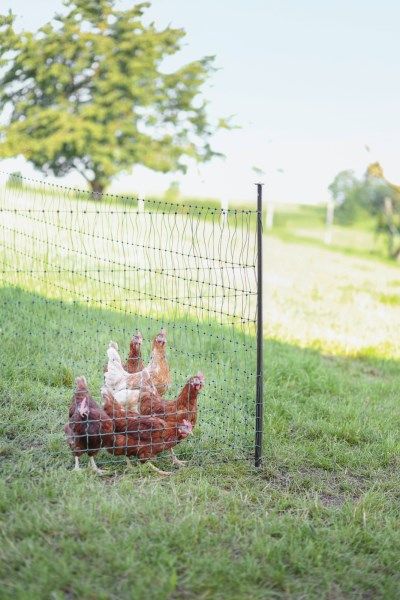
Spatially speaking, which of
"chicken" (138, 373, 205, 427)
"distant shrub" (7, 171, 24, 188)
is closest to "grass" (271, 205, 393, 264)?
"distant shrub" (7, 171, 24, 188)

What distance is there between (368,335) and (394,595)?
577 cm

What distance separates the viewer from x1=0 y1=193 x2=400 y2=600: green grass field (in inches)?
116

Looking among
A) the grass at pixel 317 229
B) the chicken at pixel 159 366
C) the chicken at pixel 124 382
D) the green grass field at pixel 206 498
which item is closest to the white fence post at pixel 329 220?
the grass at pixel 317 229

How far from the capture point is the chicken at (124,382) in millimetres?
4094

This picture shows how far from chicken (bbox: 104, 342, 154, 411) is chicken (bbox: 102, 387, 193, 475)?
10cm

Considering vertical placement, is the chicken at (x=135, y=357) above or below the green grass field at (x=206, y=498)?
above

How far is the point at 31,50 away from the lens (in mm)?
24250

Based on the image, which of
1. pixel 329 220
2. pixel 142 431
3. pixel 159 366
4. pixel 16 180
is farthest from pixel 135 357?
pixel 329 220

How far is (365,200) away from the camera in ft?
80.9

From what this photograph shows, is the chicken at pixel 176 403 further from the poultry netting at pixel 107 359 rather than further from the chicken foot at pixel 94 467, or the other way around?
the chicken foot at pixel 94 467

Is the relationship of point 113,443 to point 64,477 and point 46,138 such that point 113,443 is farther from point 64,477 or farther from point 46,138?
point 46,138

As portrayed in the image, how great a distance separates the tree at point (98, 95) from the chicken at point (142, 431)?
1994cm

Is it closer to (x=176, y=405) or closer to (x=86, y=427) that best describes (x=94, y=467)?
(x=86, y=427)

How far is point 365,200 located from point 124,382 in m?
21.6
